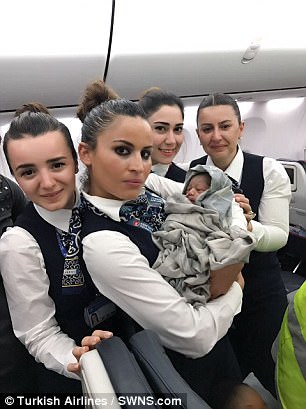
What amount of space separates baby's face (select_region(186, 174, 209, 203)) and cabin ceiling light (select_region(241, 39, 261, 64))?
6.37 feet

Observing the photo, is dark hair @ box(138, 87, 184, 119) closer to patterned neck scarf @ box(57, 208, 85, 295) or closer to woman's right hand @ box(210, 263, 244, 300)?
patterned neck scarf @ box(57, 208, 85, 295)

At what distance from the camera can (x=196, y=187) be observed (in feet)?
4.52

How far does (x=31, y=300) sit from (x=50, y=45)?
5.85 feet

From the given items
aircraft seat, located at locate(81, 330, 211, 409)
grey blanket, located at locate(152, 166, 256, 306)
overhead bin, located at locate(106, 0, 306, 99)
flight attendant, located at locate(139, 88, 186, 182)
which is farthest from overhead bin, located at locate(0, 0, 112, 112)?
aircraft seat, located at locate(81, 330, 211, 409)

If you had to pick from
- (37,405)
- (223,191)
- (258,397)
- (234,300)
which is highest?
(223,191)

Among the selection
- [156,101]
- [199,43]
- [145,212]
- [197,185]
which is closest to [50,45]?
[156,101]

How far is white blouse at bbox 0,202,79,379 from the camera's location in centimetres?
104

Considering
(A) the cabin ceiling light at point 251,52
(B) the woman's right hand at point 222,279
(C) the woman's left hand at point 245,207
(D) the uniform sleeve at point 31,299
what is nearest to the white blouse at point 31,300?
(D) the uniform sleeve at point 31,299

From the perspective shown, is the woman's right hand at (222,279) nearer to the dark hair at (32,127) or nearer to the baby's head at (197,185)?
the baby's head at (197,185)

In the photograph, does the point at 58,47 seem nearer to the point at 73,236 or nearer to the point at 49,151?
the point at 49,151

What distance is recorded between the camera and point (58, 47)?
7.30 ft

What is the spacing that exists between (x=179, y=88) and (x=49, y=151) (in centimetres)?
239

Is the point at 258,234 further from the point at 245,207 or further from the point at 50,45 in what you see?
the point at 50,45

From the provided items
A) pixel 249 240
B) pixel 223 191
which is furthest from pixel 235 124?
pixel 249 240
